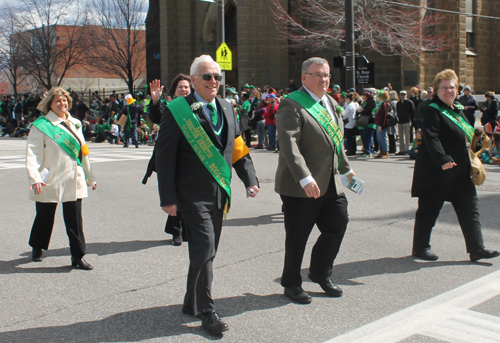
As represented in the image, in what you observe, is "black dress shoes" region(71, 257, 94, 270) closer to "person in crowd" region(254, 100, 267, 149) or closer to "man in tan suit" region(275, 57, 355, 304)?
"man in tan suit" region(275, 57, 355, 304)

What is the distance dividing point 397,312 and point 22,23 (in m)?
35.6

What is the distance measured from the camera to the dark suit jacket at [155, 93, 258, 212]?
13.4ft

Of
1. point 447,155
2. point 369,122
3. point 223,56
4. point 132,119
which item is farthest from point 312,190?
point 132,119

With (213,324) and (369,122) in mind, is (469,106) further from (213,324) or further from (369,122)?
(213,324)

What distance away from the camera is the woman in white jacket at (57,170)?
5766 millimetres

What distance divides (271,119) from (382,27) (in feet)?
29.3

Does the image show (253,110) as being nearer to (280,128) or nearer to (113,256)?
(113,256)

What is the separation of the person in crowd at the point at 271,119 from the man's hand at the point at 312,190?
13852 mm

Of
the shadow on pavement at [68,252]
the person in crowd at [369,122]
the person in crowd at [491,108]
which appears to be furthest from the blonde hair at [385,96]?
the shadow on pavement at [68,252]

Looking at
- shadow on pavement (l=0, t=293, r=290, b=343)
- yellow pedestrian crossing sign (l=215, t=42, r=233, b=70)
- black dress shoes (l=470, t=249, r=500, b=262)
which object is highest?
yellow pedestrian crossing sign (l=215, t=42, r=233, b=70)

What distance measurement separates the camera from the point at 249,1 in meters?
28.1

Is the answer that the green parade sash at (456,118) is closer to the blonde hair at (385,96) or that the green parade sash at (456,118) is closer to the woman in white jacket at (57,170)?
the woman in white jacket at (57,170)

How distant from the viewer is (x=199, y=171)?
4160mm

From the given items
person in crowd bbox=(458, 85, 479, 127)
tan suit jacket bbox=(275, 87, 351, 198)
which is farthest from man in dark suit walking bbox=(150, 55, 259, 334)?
person in crowd bbox=(458, 85, 479, 127)
